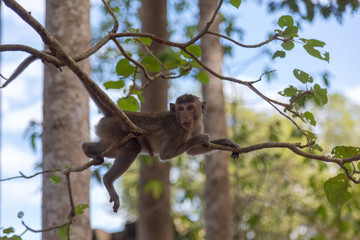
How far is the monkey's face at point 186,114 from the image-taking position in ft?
15.5

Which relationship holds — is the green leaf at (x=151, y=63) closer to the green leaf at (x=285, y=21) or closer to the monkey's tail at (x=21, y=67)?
the monkey's tail at (x=21, y=67)

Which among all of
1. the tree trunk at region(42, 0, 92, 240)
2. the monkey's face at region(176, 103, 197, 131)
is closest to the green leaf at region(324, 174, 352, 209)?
the monkey's face at region(176, 103, 197, 131)

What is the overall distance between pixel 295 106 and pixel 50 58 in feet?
6.74

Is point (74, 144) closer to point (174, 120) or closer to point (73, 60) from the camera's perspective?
point (174, 120)

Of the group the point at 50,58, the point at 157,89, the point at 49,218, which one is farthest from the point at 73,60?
the point at 157,89

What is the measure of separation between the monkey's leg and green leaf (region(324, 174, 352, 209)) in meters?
2.03

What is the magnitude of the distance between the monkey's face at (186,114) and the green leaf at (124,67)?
2.77 ft

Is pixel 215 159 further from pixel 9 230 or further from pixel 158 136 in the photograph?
pixel 9 230

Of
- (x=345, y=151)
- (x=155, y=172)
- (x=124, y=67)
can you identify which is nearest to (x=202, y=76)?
(x=124, y=67)

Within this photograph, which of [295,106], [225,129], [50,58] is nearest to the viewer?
[50,58]

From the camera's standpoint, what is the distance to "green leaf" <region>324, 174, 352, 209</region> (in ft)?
12.4

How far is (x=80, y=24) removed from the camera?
537cm

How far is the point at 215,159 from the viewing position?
7445 mm

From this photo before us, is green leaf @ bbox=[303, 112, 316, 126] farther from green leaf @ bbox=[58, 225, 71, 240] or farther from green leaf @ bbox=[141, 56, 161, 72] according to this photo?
green leaf @ bbox=[58, 225, 71, 240]
